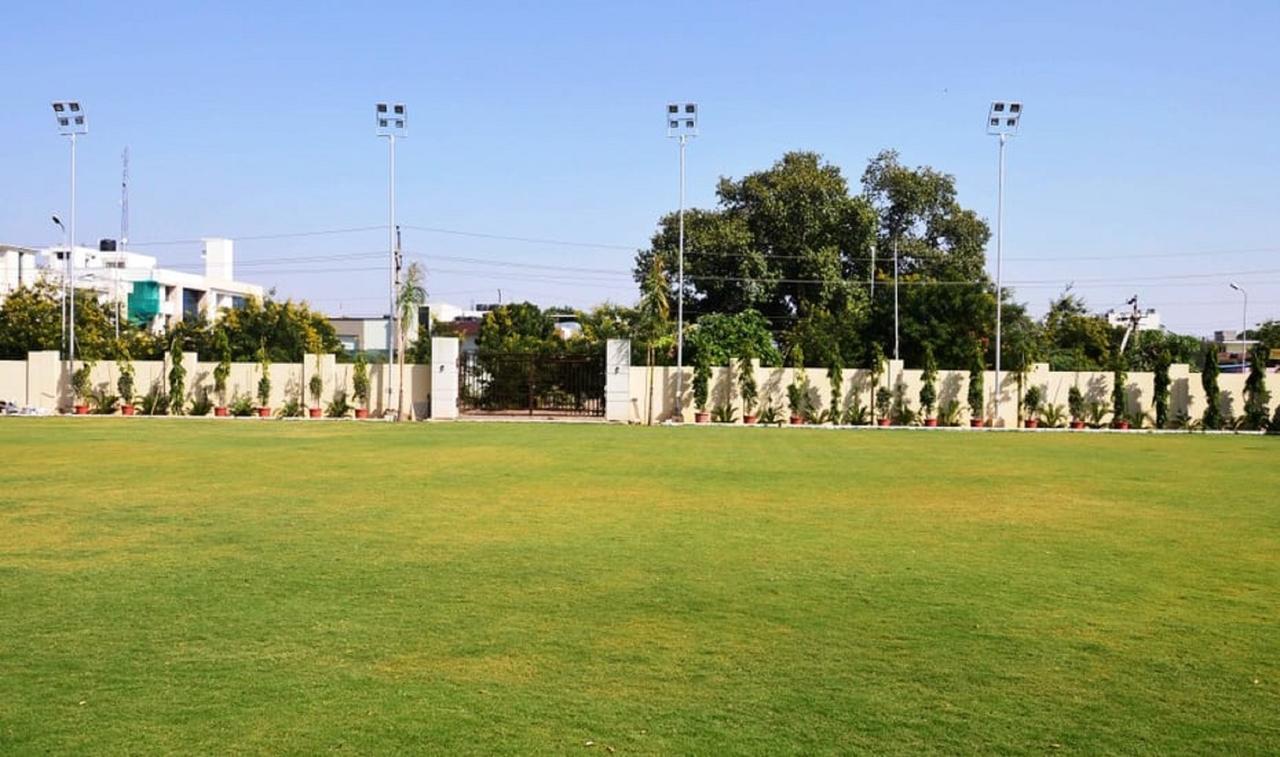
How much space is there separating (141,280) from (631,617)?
72.1 meters

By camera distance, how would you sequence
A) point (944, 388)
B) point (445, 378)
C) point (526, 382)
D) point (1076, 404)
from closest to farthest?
point (445, 378) < point (1076, 404) < point (944, 388) < point (526, 382)

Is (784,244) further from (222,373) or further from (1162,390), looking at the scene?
Answer: (222,373)

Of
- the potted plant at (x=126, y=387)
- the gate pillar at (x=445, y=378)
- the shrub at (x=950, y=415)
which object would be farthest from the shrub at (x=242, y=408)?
the shrub at (x=950, y=415)

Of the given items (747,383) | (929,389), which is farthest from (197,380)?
(929,389)

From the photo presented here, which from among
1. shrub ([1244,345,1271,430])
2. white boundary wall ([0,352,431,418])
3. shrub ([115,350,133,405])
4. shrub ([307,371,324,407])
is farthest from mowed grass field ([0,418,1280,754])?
shrub ([1244,345,1271,430])

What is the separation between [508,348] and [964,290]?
2044cm

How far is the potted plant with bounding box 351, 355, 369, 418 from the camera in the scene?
3741 cm

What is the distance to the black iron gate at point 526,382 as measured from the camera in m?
39.0

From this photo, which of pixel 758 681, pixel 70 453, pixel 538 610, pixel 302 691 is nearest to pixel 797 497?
pixel 538 610

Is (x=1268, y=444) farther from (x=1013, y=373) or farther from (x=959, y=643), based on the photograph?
(x=959, y=643)

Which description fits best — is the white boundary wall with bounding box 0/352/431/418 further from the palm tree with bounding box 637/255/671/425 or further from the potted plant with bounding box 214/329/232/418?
the palm tree with bounding box 637/255/671/425

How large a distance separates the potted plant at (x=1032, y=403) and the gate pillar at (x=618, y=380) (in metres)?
13.6

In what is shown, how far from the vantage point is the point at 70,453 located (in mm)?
20297

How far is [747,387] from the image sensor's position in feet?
124
